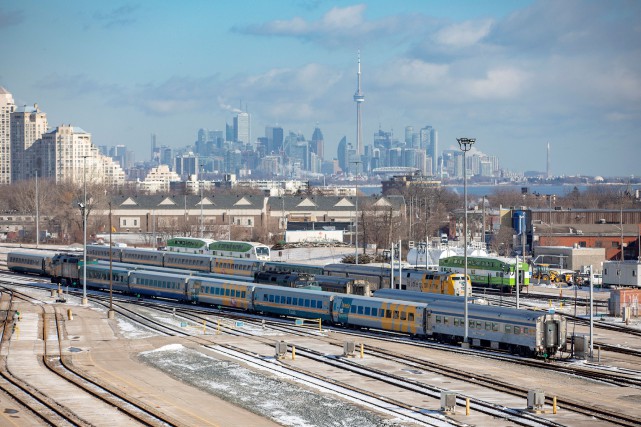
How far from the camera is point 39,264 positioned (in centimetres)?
10088

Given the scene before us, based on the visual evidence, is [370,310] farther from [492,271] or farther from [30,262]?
[30,262]

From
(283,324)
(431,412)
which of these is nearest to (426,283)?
(283,324)

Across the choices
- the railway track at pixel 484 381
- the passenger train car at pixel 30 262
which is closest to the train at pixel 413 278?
the railway track at pixel 484 381

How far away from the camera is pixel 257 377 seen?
4466 centimetres

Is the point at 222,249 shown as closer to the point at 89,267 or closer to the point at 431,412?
the point at 89,267

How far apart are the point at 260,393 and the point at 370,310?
20.3m

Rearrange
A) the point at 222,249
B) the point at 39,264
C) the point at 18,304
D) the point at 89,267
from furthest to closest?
the point at 222,249 < the point at 39,264 < the point at 89,267 < the point at 18,304

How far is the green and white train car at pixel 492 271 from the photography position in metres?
86.8

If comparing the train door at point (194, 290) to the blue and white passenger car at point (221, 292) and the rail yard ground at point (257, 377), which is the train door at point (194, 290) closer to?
the blue and white passenger car at point (221, 292)

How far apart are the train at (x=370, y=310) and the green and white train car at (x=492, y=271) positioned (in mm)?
25777

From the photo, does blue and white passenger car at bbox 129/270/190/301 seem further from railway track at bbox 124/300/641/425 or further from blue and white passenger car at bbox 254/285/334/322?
railway track at bbox 124/300/641/425

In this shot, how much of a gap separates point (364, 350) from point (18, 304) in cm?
3319

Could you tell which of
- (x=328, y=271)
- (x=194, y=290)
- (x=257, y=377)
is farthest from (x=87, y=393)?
(x=328, y=271)

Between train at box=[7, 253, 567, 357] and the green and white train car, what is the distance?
2578cm
